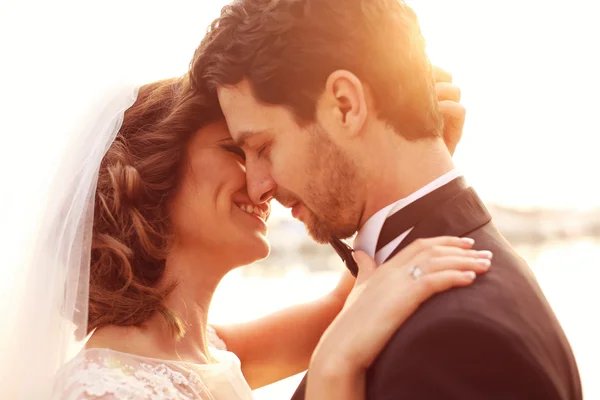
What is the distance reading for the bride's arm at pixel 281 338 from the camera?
343cm

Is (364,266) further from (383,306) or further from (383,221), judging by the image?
(383,306)

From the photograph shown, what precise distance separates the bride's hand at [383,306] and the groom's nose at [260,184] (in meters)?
0.68

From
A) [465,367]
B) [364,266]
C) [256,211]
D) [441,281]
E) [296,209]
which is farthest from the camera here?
[256,211]

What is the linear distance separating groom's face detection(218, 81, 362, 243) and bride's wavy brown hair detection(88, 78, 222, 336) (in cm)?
40

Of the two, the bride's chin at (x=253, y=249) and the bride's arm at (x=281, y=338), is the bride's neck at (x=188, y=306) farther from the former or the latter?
the bride's arm at (x=281, y=338)

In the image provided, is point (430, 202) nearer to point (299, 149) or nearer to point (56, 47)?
point (299, 149)

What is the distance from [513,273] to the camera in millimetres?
1943

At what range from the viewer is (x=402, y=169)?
7.08 ft

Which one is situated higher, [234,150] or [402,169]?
[402,169]

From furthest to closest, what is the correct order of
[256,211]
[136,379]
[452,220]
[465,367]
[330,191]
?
[256,211]
[136,379]
[330,191]
[452,220]
[465,367]

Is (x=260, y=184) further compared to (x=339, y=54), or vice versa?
(x=260, y=184)

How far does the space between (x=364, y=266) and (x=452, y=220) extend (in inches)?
11.2

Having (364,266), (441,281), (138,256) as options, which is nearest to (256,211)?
(138,256)

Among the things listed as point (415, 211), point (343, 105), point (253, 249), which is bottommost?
→ point (253, 249)
